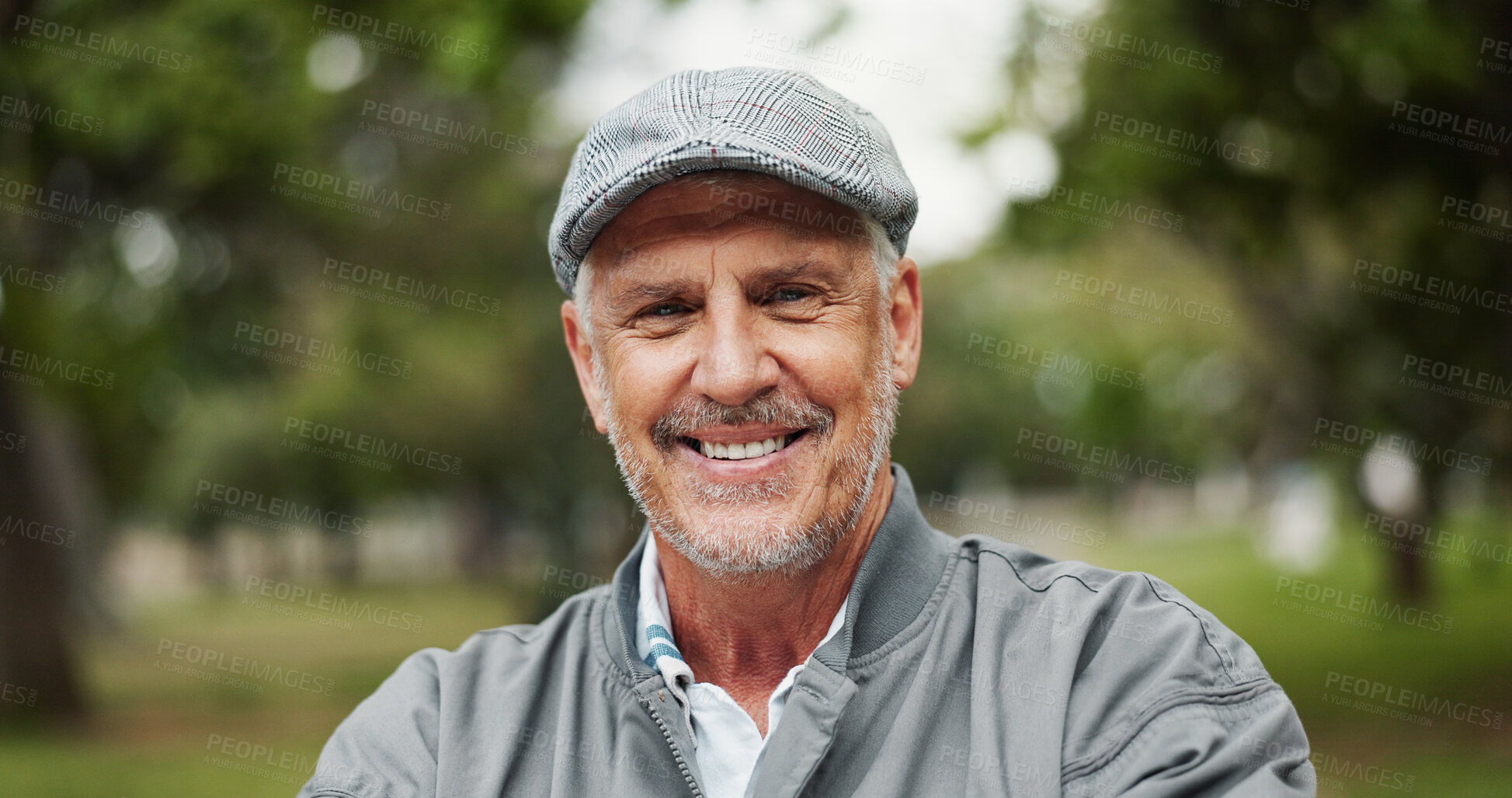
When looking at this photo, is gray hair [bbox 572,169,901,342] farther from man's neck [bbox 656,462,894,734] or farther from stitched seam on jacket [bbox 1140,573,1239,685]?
stitched seam on jacket [bbox 1140,573,1239,685]

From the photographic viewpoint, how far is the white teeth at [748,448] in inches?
92.3

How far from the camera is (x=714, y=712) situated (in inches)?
→ 92.5

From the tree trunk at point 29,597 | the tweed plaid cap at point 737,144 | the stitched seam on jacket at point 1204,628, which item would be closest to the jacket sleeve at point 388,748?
the tweed plaid cap at point 737,144

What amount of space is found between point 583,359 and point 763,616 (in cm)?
71

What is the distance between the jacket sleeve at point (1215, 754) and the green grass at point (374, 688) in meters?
7.59

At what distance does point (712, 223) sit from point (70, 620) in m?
15.0

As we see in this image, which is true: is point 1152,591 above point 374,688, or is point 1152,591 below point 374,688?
above

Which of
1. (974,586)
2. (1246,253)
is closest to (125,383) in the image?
(1246,253)

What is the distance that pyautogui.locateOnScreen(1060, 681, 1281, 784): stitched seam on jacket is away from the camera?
1.91 metres

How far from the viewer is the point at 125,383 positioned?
54.2 feet

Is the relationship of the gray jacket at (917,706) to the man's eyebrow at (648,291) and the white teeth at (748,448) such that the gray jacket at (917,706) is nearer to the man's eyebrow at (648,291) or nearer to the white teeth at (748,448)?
the white teeth at (748,448)

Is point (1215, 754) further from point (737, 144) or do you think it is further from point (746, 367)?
point (737, 144)

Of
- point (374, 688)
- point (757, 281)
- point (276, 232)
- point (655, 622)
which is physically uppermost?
point (276, 232)

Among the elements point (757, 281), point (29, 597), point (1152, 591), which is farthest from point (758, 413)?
point (29, 597)
